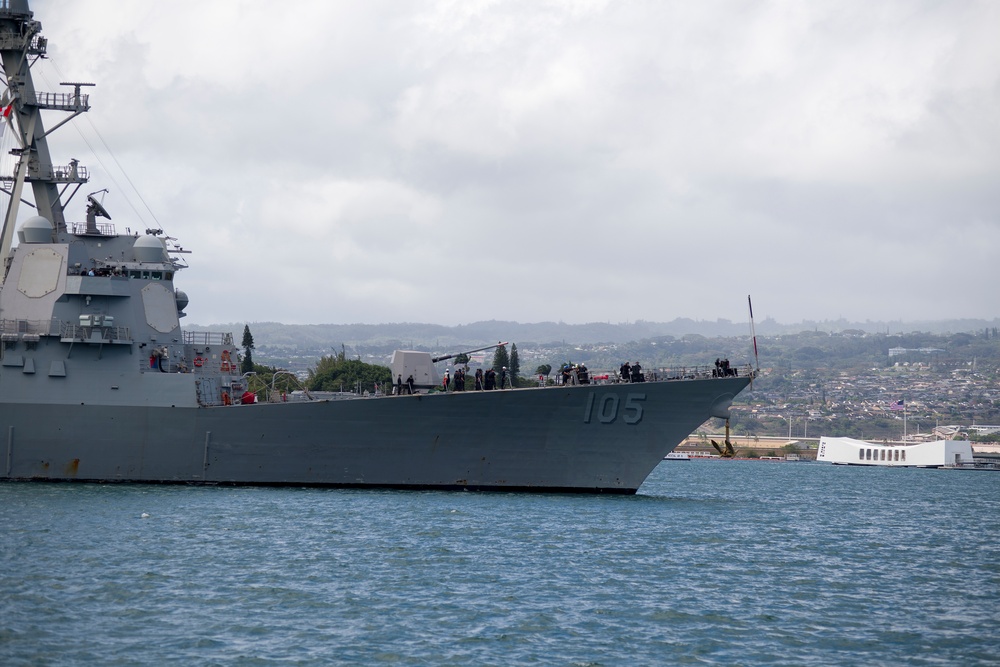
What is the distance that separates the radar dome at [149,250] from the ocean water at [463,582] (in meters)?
6.83

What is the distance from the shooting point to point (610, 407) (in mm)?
30797

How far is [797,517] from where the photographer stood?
32.8 meters

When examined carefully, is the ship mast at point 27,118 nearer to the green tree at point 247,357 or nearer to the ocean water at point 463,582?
the ocean water at point 463,582

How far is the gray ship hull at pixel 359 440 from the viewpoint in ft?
101

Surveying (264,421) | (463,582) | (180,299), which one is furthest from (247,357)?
(463,582)

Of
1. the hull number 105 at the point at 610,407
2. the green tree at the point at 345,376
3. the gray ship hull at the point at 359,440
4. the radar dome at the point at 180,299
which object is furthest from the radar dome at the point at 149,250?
the green tree at the point at 345,376

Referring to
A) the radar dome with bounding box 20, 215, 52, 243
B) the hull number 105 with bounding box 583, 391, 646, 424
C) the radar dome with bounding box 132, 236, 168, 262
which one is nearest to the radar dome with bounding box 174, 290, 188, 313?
the radar dome with bounding box 132, 236, 168, 262

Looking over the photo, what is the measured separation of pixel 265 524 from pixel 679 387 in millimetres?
11753

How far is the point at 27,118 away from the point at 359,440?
14171 mm

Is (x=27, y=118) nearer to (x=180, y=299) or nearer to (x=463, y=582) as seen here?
(x=180, y=299)

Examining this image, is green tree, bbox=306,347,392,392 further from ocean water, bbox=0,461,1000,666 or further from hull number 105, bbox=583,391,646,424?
ocean water, bbox=0,461,1000,666

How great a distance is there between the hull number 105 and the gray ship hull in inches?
1.1

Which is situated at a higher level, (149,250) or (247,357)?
(247,357)

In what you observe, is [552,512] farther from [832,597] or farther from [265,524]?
[832,597]
